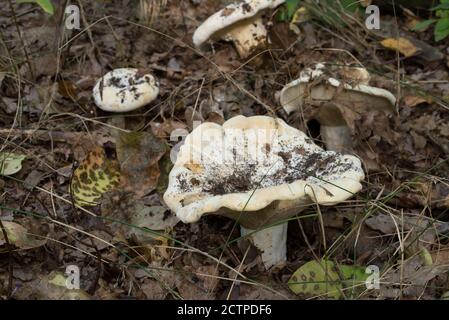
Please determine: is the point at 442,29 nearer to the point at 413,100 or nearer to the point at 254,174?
the point at 413,100

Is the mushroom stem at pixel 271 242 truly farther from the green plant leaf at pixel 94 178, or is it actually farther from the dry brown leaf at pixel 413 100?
the dry brown leaf at pixel 413 100

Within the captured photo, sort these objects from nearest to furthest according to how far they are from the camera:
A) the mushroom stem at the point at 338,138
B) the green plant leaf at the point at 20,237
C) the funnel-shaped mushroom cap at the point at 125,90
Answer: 1. the green plant leaf at the point at 20,237
2. the mushroom stem at the point at 338,138
3. the funnel-shaped mushroom cap at the point at 125,90

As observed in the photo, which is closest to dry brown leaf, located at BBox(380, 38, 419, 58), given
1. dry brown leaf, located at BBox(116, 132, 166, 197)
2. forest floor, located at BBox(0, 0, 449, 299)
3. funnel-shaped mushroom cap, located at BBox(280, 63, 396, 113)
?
forest floor, located at BBox(0, 0, 449, 299)

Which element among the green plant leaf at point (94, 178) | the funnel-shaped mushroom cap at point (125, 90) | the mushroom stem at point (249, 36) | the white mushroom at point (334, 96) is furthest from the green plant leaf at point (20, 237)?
the mushroom stem at point (249, 36)

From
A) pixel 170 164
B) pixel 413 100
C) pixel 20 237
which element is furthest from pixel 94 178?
pixel 413 100

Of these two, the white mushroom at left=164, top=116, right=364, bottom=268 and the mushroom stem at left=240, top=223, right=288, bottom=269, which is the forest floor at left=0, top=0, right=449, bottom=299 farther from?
the white mushroom at left=164, top=116, right=364, bottom=268

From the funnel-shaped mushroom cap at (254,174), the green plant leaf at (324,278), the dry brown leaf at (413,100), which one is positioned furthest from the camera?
the dry brown leaf at (413,100)
